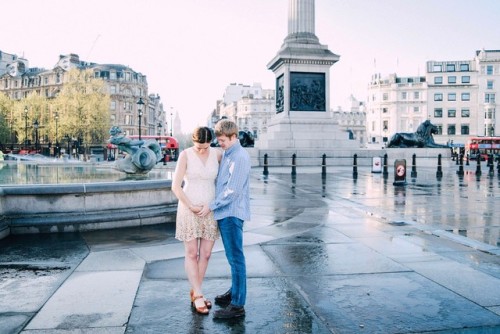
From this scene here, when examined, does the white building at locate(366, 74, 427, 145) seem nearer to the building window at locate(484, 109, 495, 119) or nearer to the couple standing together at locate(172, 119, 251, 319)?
the building window at locate(484, 109, 495, 119)

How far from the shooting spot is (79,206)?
316 inches

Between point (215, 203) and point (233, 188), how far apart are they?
0.22m

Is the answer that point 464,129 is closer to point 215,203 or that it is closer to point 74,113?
point 74,113

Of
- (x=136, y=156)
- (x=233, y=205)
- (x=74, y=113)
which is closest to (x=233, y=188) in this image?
(x=233, y=205)

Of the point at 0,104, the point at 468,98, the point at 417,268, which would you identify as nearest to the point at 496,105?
the point at 468,98

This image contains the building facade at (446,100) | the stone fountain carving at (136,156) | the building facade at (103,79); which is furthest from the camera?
the building facade at (103,79)

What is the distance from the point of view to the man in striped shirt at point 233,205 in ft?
13.5

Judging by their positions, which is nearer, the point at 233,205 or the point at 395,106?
the point at 233,205

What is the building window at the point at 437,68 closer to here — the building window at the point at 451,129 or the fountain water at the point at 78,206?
the building window at the point at 451,129

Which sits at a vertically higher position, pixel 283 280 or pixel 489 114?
pixel 489 114

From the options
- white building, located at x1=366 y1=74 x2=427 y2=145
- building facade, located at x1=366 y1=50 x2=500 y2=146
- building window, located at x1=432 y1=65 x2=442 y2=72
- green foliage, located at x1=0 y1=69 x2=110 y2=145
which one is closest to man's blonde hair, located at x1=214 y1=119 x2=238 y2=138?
green foliage, located at x1=0 y1=69 x2=110 y2=145

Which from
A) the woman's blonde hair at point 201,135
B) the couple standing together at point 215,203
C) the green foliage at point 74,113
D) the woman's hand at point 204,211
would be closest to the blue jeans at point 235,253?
the couple standing together at point 215,203

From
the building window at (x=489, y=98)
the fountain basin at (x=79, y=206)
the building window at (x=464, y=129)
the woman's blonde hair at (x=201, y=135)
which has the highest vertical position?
the building window at (x=489, y=98)

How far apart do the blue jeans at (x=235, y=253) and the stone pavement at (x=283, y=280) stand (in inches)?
8.1
